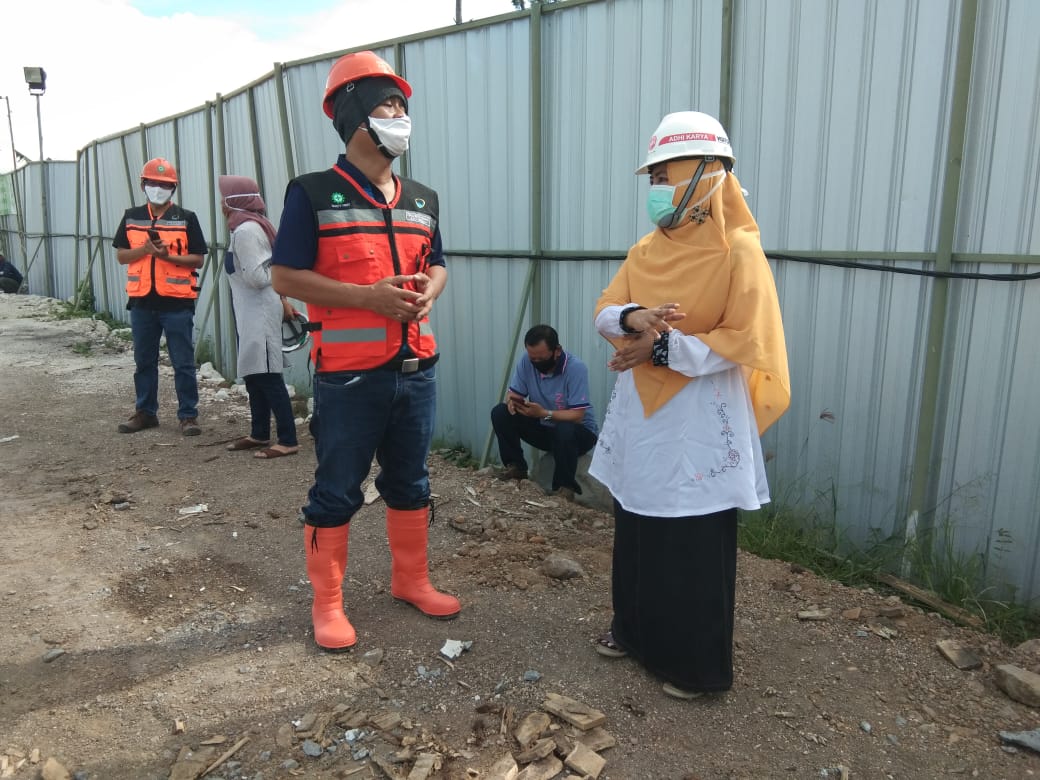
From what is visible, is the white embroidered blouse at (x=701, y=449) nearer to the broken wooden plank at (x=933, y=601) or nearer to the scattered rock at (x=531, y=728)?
the scattered rock at (x=531, y=728)

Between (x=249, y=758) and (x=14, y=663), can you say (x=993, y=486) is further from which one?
(x=14, y=663)

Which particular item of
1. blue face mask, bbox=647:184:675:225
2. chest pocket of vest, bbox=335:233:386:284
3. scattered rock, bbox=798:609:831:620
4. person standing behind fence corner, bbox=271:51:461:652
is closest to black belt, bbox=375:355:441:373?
person standing behind fence corner, bbox=271:51:461:652

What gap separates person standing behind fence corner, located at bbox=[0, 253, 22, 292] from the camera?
18.0m

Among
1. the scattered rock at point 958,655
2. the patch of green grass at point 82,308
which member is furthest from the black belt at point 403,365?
the patch of green grass at point 82,308

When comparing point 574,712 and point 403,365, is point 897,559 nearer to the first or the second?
point 574,712

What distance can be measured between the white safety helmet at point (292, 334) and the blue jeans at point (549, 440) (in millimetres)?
1556

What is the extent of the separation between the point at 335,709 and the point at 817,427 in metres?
2.70

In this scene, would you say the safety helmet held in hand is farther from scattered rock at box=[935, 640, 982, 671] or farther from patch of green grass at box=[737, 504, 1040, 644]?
patch of green grass at box=[737, 504, 1040, 644]

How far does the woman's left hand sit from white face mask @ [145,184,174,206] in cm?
481

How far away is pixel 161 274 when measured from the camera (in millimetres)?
5918

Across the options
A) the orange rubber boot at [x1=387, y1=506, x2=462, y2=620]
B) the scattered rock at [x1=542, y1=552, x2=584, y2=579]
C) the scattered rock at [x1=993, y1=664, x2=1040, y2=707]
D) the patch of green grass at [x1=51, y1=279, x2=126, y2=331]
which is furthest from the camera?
the patch of green grass at [x1=51, y1=279, x2=126, y2=331]

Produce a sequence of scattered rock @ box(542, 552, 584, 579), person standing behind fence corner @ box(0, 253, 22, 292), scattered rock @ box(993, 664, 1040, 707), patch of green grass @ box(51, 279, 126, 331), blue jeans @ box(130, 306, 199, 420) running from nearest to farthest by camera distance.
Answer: scattered rock @ box(993, 664, 1040, 707), scattered rock @ box(542, 552, 584, 579), blue jeans @ box(130, 306, 199, 420), patch of green grass @ box(51, 279, 126, 331), person standing behind fence corner @ box(0, 253, 22, 292)

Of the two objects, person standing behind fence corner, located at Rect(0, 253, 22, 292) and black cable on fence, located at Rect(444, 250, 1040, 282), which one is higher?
black cable on fence, located at Rect(444, 250, 1040, 282)

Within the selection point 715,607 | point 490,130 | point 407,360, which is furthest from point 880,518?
point 490,130
